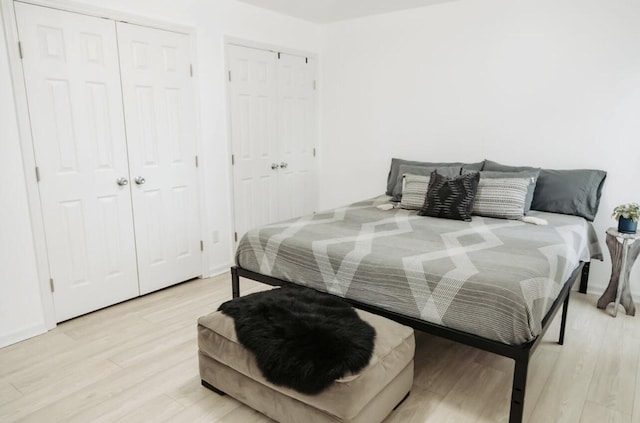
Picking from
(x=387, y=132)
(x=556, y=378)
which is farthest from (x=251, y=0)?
(x=556, y=378)

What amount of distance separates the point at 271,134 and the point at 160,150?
121 centimetres

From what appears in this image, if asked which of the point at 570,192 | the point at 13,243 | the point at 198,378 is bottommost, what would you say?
the point at 198,378

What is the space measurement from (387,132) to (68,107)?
110 inches

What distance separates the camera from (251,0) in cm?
359

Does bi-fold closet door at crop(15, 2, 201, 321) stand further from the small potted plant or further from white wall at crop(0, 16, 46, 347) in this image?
the small potted plant

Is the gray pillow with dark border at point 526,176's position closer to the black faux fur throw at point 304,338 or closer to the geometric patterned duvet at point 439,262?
the geometric patterned duvet at point 439,262

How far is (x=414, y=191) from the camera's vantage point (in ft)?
10.7

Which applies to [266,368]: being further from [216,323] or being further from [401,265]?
[401,265]

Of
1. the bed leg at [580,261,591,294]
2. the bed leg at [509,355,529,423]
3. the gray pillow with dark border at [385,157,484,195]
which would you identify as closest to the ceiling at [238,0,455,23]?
the gray pillow with dark border at [385,157,484,195]

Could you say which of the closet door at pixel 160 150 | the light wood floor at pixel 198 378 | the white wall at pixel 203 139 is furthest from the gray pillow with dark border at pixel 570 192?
the closet door at pixel 160 150

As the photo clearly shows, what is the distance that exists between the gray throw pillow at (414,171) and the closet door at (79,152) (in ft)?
7.09

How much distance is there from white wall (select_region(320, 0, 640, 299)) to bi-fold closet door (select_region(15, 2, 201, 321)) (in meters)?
1.80

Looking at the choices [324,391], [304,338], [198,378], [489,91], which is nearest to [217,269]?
[198,378]

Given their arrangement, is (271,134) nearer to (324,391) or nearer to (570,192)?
(570,192)
